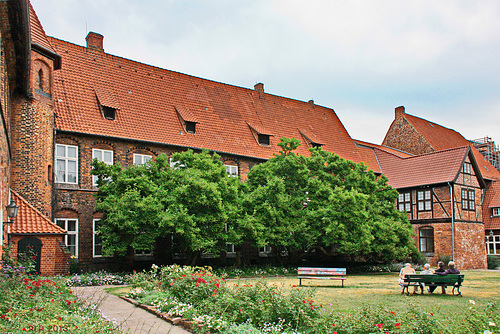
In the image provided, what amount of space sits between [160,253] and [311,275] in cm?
988

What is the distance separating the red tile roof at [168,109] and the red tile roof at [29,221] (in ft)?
16.3

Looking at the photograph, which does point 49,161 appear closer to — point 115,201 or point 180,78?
point 115,201

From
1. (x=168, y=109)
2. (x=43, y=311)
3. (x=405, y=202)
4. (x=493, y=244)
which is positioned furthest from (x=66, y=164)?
(x=493, y=244)

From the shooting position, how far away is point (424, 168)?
119ft

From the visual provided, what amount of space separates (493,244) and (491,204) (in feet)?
10.8

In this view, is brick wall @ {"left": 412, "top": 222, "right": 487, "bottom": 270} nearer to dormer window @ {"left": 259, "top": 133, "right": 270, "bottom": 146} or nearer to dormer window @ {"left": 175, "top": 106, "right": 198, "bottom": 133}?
dormer window @ {"left": 259, "top": 133, "right": 270, "bottom": 146}

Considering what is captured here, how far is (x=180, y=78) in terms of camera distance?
104 ft

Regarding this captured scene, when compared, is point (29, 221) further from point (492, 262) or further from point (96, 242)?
point (492, 262)

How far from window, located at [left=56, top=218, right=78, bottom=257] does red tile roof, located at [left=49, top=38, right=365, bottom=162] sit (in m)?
4.39

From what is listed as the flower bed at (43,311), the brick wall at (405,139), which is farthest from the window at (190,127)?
the brick wall at (405,139)

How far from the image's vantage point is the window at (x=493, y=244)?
126ft

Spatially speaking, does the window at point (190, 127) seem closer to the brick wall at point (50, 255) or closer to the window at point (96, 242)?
the window at point (96, 242)

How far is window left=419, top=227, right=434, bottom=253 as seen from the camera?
34.3m

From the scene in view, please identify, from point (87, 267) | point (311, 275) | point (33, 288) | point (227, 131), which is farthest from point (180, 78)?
point (33, 288)
